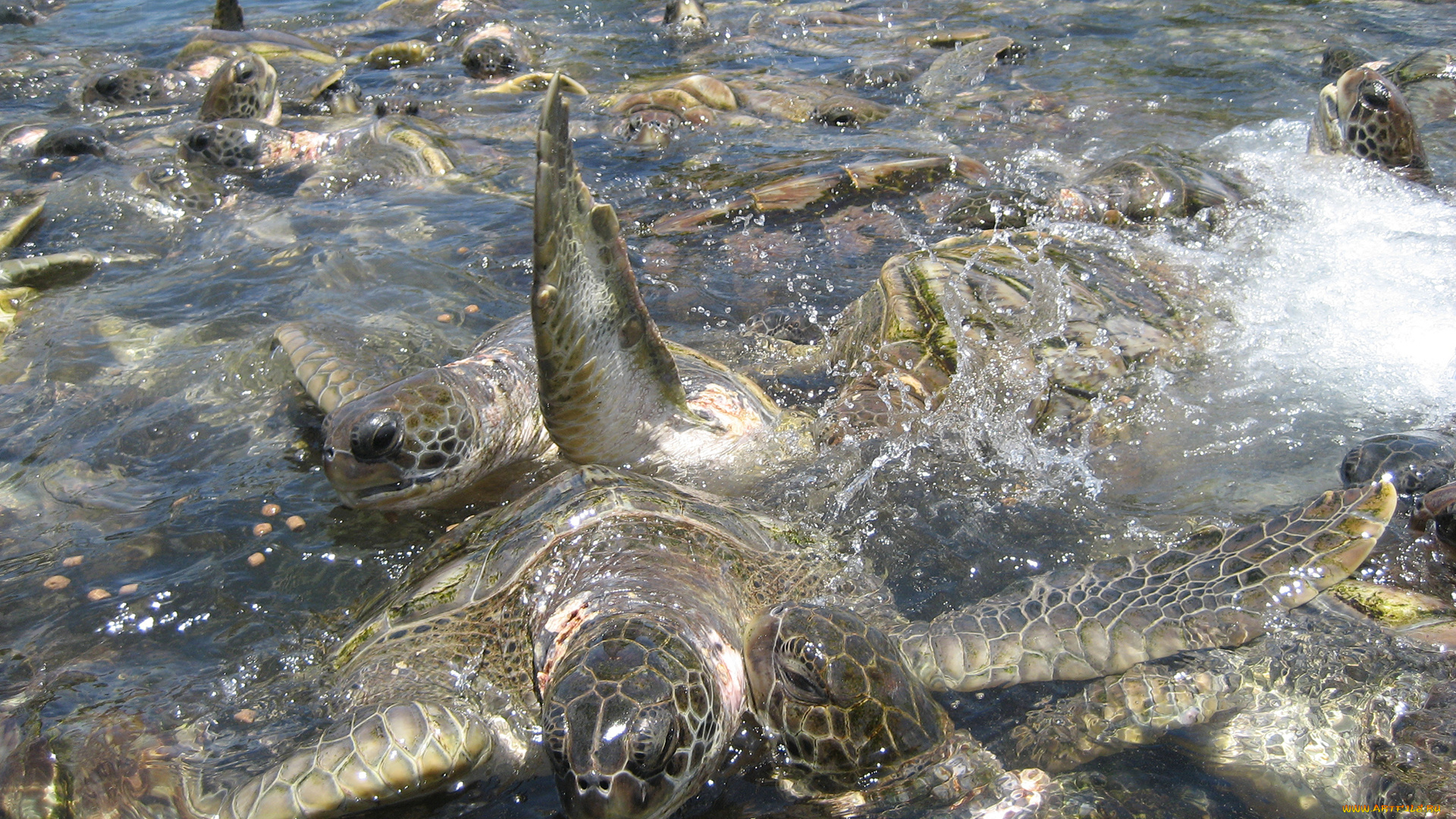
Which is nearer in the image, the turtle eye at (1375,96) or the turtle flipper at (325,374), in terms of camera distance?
the turtle flipper at (325,374)

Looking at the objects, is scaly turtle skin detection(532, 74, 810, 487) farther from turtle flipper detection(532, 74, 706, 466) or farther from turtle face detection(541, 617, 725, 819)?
turtle face detection(541, 617, 725, 819)

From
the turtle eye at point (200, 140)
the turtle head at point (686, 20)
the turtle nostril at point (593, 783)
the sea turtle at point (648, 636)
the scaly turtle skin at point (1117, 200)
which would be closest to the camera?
the turtle nostril at point (593, 783)

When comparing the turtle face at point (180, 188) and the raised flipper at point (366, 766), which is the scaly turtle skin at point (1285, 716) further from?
the turtle face at point (180, 188)

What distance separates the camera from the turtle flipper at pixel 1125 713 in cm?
223

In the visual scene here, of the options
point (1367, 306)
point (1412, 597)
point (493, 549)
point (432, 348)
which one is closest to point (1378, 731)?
point (1412, 597)

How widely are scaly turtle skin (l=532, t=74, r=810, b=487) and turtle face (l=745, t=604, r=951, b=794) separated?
1039 mm

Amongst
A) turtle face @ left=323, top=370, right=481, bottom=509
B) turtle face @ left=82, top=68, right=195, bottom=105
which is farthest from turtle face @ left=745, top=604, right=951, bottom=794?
→ turtle face @ left=82, top=68, right=195, bottom=105

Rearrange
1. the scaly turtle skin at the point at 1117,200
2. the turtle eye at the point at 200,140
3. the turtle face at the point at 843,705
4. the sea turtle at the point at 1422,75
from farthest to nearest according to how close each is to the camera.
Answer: the sea turtle at the point at 1422,75 → the turtle eye at the point at 200,140 → the scaly turtle skin at the point at 1117,200 → the turtle face at the point at 843,705

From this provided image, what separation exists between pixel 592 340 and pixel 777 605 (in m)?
0.96

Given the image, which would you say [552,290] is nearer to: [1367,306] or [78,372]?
[78,372]

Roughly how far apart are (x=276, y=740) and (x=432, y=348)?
7.54 ft

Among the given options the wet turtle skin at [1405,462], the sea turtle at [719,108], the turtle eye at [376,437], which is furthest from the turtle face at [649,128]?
the wet turtle skin at [1405,462]

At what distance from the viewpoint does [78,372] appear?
3.92 metres

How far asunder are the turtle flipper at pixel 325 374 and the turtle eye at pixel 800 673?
1.99m
